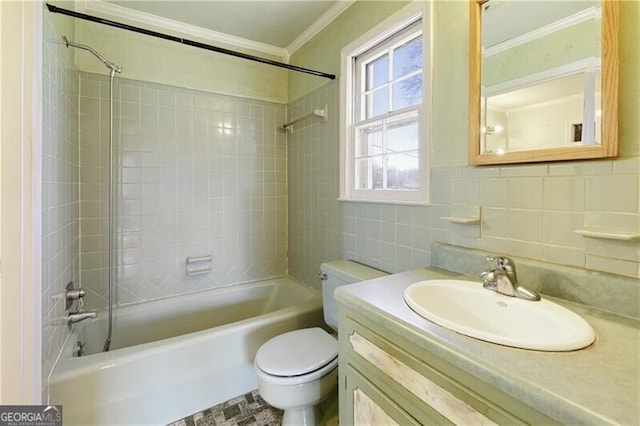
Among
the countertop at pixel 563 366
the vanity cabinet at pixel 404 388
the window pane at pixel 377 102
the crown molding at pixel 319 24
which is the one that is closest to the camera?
the countertop at pixel 563 366

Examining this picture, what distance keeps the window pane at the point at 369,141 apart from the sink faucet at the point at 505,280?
100 centimetres

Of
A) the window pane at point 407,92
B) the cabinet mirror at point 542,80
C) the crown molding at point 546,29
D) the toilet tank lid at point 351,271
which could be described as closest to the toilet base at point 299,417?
the toilet tank lid at point 351,271

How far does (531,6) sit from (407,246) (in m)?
1.06

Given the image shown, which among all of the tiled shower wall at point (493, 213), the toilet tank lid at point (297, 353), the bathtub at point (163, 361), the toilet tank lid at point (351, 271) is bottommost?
the bathtub at point (163, 361)

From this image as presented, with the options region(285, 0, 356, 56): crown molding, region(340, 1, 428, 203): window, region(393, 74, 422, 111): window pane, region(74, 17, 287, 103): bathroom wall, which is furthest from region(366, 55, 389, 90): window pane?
region(74, 17, 287, 103): bathroom wall

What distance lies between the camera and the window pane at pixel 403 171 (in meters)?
1.52

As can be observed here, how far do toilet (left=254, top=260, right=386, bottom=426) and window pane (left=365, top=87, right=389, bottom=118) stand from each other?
975 millimetres

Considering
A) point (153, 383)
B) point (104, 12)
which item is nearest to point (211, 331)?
point (153, 383)

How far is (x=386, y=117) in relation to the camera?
165cm

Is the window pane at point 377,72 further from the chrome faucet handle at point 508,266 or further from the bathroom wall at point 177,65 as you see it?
the chrome faucet handle at point 508,266

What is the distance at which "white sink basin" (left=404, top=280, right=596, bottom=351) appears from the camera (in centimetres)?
65

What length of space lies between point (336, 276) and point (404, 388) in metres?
0.89

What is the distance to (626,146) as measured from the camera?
0.80 m

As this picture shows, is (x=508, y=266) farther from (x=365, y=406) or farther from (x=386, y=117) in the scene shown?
(x=386, y=117)
